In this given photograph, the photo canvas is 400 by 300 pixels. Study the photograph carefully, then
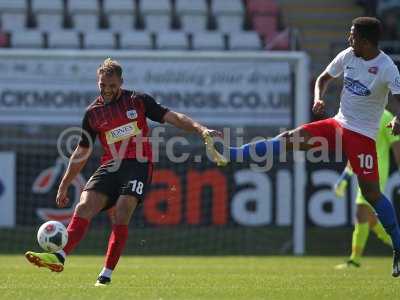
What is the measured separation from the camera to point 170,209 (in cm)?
1730

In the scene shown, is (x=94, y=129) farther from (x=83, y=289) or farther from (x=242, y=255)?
(x=242, y=255)

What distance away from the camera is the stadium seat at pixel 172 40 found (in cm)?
1989

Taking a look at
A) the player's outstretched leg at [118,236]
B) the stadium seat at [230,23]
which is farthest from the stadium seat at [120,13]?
the player's outstretched leg at [118,236]

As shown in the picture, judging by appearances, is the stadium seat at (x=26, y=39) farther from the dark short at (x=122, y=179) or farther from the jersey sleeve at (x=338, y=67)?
the dark short at (x=122, y=179)

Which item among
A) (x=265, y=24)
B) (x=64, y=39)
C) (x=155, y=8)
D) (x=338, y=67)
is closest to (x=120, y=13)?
(x=155, y=8)

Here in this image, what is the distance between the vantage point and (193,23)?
21234mm

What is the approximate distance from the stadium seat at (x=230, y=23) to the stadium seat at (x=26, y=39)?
13.0 ft

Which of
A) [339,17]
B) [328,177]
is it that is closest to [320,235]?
[328,177]

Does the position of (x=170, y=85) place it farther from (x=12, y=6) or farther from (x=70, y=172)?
(x=70, y=172)

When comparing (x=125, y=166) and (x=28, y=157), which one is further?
(x=28, y=157)

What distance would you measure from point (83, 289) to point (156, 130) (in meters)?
8.40

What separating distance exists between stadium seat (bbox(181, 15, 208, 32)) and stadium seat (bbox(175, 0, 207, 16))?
0.53 ft

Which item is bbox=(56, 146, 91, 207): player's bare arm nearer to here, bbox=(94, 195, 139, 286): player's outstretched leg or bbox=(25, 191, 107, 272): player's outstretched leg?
bbox=(25, 191, 107, 272): player's outstretched leg

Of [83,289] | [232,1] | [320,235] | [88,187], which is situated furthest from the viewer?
[232,1]
